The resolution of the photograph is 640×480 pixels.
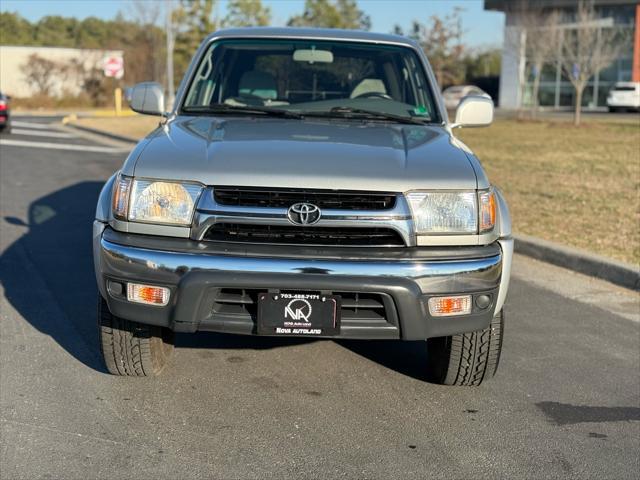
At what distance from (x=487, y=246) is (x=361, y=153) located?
28.0 inches

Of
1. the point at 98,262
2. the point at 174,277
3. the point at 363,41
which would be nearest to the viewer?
the point at 174,277

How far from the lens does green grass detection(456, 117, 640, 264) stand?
327 inches

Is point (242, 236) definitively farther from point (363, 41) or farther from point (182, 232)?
point (363, 41)

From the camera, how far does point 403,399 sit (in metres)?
4.12

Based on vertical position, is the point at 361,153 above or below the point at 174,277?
above

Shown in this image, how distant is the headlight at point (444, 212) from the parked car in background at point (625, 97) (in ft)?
137

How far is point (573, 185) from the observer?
1194cm

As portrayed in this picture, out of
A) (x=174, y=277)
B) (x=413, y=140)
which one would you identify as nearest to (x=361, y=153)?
(x=413, y=140)

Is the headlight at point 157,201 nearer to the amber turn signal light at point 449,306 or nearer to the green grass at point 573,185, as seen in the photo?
the amber turn signal light at point 449,306

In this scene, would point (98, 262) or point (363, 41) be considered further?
point (363, 41)

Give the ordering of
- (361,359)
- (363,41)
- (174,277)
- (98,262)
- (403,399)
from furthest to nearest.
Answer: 1. (363,41)
2. (361,359)
3. (403,399)
4. (98,262)
5. (174,277)

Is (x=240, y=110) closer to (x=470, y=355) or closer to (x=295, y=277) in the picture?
(x=295, y=277)

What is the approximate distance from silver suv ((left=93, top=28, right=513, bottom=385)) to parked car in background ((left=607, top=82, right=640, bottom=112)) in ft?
136

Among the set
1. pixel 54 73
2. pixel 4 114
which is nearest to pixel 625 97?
pixel 54 73
